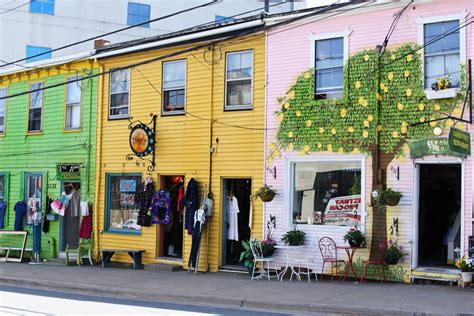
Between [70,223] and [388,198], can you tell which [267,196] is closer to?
[388,198]

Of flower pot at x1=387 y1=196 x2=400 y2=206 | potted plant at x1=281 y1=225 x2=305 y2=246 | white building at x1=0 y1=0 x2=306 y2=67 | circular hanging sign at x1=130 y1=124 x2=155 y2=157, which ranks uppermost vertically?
white building at x1=0 y1=0 x2=306 y2=67

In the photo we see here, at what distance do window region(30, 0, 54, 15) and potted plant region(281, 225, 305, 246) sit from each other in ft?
86.0

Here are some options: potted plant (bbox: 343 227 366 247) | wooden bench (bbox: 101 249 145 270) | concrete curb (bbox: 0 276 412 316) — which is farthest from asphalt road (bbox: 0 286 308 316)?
wooden bench (bbox: 101 249 145 270)

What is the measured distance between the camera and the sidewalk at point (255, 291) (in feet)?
35.7

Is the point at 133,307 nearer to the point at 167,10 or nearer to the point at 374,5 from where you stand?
the point at 374,5

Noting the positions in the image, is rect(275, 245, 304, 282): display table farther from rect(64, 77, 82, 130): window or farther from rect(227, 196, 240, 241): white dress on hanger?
rect(64, 77, 82, 130): window

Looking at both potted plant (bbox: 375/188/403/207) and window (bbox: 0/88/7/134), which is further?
window (bbox: 0/88/7/134)

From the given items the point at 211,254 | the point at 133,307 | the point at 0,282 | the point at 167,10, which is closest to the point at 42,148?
the point at 0,282

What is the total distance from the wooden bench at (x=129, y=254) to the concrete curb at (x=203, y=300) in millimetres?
2796

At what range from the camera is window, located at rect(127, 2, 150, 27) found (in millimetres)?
38031

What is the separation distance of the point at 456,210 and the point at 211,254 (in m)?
6.04

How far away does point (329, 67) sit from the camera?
48.5ft

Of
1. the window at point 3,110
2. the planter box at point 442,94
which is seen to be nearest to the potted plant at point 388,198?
the planter box at point 442,94

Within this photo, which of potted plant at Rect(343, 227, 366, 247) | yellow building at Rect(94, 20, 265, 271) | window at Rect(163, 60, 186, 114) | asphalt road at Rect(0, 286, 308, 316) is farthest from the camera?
window at Rect(163, 60, 186, 114)
